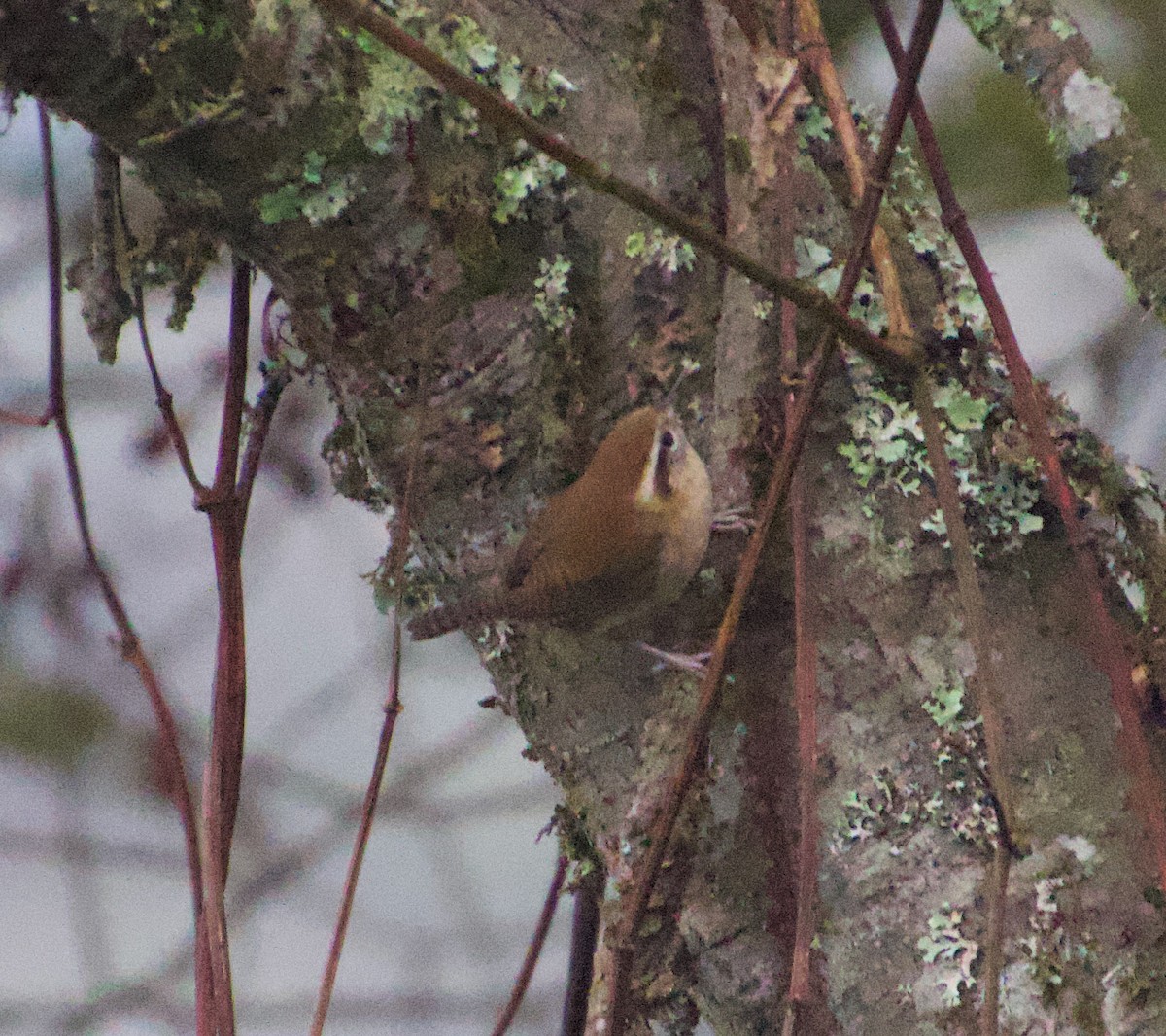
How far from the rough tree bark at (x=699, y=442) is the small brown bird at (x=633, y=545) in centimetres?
2

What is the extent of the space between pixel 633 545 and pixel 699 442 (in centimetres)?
16

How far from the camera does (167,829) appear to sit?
7.47 ft

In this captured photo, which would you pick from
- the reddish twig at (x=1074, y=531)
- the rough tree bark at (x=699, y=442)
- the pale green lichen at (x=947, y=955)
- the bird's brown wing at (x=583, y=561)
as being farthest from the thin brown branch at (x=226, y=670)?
the reddish twig at (x=1074, y=531)

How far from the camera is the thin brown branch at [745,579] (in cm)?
67

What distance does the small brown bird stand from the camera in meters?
0.88

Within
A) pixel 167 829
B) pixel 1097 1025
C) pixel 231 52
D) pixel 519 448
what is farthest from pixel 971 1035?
pixel 167 829

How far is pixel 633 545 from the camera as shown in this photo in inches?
39.9

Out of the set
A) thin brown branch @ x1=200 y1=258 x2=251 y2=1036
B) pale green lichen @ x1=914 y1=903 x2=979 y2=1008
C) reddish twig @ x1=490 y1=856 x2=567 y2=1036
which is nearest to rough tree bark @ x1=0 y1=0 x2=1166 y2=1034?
pale green lichen @ x1=914 y1=903 x2=979 y2=1008

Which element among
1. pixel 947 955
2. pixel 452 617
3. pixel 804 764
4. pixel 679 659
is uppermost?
pixel 452 617

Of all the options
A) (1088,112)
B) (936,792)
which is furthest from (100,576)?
(1088,112)

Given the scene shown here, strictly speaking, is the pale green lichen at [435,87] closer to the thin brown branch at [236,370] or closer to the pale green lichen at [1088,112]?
the thin brown branch at [236,370]

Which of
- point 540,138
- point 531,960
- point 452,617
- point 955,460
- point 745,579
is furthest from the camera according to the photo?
point 531,960

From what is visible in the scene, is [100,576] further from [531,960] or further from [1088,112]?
[1088,112]

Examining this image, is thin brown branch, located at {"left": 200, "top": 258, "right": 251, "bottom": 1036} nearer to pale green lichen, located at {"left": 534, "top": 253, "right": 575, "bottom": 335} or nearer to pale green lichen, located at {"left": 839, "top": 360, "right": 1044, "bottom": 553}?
pale green lichen, located at {"left": 534, "top": 253, "right": 575, "bottom": 335}
